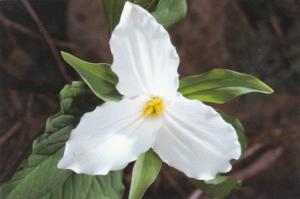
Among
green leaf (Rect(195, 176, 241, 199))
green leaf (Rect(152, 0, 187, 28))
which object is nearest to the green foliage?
green leaf (Rect(152, 0, 187, 28))

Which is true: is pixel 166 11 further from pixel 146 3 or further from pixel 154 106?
pixel 154 106

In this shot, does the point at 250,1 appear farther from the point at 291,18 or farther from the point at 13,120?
the point at 13,120

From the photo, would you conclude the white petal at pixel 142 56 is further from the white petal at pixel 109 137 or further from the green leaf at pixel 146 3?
the green leaf at pixel 146 3

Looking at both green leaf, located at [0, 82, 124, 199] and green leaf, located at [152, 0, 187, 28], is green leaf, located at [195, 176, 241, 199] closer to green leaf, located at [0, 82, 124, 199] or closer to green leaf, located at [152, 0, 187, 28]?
green leaf, located at [0, 82, 124, 199]

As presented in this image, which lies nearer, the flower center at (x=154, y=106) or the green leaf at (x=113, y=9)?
the flower center at (x=154, y=106)

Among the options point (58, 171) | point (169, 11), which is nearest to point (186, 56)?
point (169, 11)

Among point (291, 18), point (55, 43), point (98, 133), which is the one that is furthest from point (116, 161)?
point (291, 18)

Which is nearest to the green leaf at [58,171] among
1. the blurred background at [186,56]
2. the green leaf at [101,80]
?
the green leaf at [101,80]
